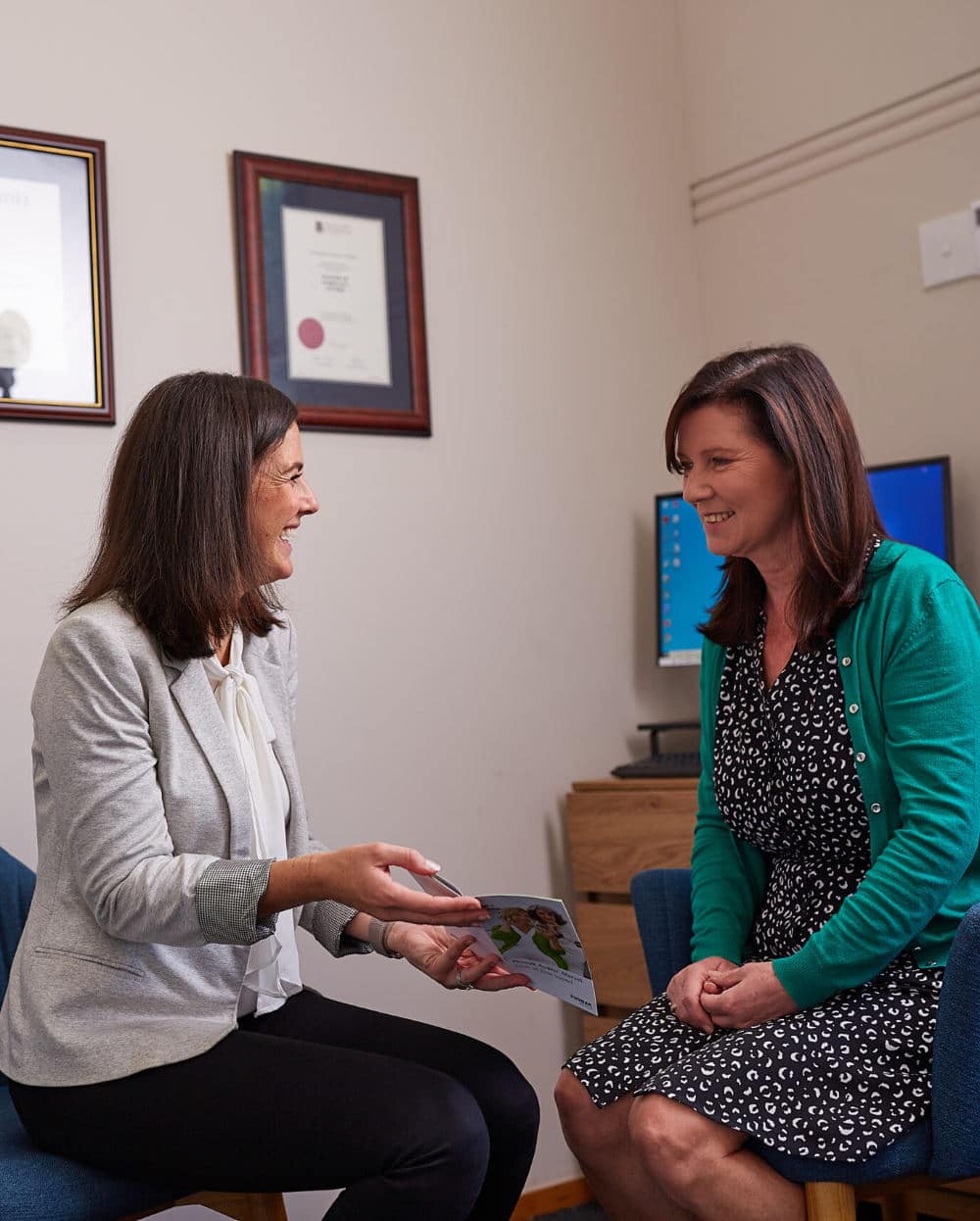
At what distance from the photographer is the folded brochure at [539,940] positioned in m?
1.38

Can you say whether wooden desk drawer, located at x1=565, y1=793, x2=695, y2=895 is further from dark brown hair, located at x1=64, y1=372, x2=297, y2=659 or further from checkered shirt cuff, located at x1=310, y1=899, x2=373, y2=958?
dark brown hair, located at x1=64, y1=372, x2=297, y2=659

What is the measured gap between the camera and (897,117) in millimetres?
2654

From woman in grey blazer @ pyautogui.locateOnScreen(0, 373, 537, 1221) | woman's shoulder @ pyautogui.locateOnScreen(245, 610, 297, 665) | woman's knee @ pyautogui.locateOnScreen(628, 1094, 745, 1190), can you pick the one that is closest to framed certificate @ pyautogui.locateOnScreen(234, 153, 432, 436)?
woman's shoulder @ pyautogui.locateOnScreen(245, 610, 297, 665)

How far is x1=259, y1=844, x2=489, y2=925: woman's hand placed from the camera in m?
1.39

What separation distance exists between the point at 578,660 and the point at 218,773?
1.36 metres

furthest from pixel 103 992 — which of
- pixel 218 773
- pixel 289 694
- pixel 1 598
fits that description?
pixel 1 598

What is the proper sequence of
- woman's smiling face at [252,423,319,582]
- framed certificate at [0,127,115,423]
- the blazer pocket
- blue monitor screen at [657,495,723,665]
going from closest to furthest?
the blazer pocket → woman's smiling face at [252,423,319,582] → framed certificate at [0,127,115,423] → blue monitor screen at [657,495,723,665]

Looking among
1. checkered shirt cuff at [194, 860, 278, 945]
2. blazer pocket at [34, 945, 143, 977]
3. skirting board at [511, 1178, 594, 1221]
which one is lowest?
skirting board at [511, 1178, 594, 1221]

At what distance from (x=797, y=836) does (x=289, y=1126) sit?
695 mm

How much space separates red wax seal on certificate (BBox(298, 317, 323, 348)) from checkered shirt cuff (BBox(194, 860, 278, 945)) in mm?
1333

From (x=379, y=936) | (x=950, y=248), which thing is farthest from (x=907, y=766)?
(x=950, y=248)

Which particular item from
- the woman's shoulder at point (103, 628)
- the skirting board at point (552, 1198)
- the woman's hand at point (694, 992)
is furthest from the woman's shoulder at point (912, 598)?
the skirting board at point (552, 1198)

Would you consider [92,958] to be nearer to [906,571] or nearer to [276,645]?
[276,645]

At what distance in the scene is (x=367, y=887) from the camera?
1392 millimetres
